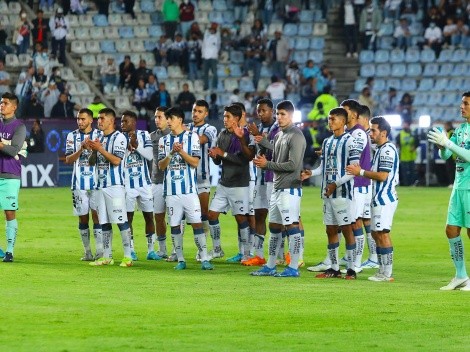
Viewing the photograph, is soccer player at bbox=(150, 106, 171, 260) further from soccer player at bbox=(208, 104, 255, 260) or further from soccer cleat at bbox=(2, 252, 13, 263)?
soccer cleat at bbox=(2, 252, 13, 263)

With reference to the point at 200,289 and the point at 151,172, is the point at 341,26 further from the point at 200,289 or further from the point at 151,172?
the point at 200,289

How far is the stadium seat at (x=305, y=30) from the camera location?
42375mm

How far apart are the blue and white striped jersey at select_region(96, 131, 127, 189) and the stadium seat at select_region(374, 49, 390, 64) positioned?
81.2 ft

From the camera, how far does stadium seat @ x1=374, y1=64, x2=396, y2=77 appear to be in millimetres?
41188

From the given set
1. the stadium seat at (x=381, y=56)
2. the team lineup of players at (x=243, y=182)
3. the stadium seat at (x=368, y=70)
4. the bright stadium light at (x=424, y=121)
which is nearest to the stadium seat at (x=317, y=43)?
the stadium seat at (x=368, y=70)

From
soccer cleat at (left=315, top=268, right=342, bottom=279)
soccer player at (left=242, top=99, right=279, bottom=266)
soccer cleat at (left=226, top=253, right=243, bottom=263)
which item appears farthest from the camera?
soccer cleat at (left=226, top=253, right=243, bottom=263)

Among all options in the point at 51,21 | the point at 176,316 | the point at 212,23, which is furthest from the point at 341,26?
the point at 176,316

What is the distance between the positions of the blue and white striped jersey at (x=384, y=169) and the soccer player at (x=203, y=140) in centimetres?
317

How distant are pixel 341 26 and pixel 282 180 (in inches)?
1068

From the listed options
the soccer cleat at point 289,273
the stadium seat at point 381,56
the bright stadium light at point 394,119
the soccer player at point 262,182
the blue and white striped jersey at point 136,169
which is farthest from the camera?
the stadium seat at point 381,56

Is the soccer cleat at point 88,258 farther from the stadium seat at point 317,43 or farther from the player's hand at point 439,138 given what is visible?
the stadium seat at point 317,43

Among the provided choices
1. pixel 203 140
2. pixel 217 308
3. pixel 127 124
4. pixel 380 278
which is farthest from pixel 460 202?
pixel 127 124

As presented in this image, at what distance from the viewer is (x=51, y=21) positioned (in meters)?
39.1

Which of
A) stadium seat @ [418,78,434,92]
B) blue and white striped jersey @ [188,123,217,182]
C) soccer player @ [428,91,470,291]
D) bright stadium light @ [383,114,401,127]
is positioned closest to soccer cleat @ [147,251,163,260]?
blue and white striped jersey @ [188,123,217,182]
